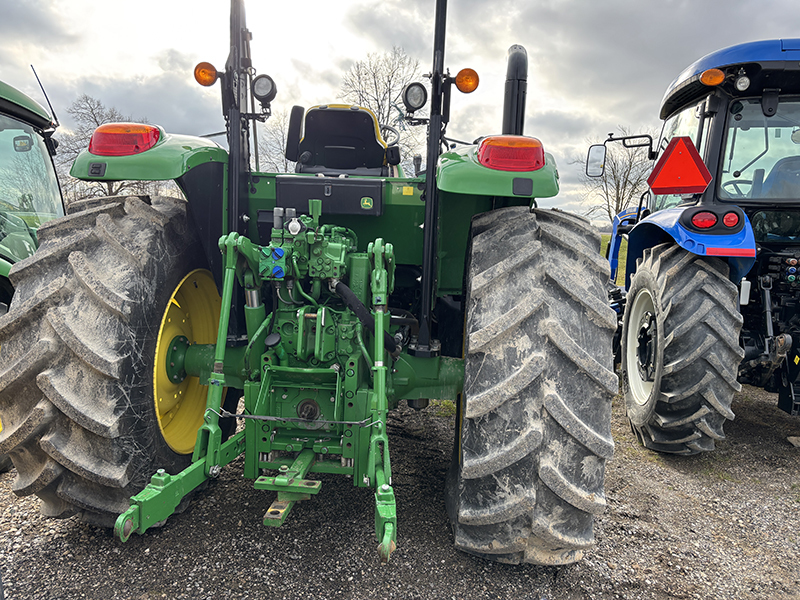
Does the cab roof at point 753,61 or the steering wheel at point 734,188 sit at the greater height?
the cab roof at point 753,61

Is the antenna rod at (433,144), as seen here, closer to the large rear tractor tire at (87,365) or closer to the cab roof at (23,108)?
the large rear tractor tire at (87,365)

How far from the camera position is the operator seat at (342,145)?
3377mm

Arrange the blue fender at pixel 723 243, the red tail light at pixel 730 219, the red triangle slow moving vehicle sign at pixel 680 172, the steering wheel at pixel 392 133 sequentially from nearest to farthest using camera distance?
the blue fender at pixel 723 243 < the red tail light at pixel 730 219 < the red triangle slow moving vehicle sign at pixel 680 172 < the steering wheel at pixel 392 133

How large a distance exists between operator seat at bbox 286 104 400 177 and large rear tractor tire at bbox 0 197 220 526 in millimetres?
1506

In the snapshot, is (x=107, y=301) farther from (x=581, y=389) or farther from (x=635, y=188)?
(x=635, y=188)

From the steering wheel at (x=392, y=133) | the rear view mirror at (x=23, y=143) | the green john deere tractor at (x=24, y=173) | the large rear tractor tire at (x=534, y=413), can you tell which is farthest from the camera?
the steering wheel at (x=392, y=133)

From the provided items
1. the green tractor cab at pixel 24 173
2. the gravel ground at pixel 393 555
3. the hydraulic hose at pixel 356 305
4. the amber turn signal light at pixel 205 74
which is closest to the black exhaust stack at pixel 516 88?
the hydraulic hose at pixel 356 305

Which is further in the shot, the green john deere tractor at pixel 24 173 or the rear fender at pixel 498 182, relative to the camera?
the green john deere tractor at pixel 24 173

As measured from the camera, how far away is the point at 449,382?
2.50m

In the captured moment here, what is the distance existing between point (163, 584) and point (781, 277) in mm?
4064

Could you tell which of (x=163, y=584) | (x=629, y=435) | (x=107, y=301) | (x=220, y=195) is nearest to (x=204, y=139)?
(x=220, y=195)

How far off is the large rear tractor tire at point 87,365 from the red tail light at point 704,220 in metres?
3.15

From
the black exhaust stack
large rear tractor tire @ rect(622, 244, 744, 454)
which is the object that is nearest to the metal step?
large rear tractor tire @ rect(622, 244, 744, 454)

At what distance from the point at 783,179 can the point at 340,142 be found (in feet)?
10.4
